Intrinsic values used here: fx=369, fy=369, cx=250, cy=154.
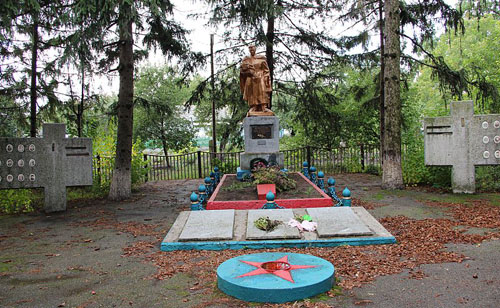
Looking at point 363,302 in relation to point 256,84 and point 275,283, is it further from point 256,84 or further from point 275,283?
point 256,84

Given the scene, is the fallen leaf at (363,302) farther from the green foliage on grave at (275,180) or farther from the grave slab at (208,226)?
the green foliage on grave at (275,180)

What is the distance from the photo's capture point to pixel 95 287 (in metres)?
4.34

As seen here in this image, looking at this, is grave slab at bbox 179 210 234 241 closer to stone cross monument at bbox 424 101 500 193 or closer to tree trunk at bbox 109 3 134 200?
tree trunk at bbox 109 3 134 200

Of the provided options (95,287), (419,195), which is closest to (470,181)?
(419,195)

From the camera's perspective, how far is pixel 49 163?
927 cm

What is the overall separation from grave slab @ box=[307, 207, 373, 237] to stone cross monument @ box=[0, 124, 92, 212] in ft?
19.9

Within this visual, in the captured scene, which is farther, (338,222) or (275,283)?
(338,222)

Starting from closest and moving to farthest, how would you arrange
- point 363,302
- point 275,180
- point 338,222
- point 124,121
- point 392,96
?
1. point 363,302
2. point 338,222
3. point 275,180
4. point 124,121
5. point 392,96

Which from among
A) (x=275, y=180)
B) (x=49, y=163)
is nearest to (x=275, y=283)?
(x=275, y=180)

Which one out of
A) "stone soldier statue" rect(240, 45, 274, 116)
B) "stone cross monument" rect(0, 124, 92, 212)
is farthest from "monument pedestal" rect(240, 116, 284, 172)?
"stone cross monument" rect(0, 124, 92, 212)

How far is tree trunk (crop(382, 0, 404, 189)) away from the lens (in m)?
11.2

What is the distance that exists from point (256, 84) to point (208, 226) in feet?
22.7

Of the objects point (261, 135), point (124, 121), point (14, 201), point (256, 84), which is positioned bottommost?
point (14, 201)

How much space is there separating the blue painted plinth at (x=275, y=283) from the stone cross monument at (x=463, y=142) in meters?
7.30
